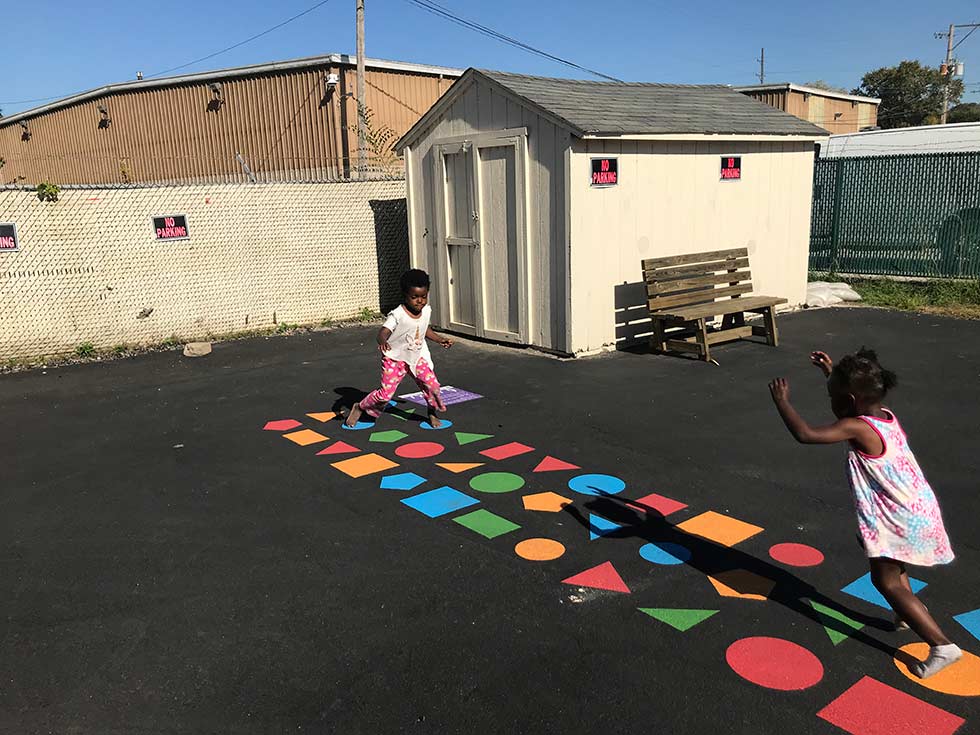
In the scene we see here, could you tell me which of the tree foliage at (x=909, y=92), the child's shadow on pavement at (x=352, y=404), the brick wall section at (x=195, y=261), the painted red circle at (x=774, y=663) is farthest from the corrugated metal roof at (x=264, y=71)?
the tree foliage at (x=909, y=92)

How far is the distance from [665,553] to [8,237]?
8582 millimetres

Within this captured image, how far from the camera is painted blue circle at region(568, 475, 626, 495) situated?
5039mm

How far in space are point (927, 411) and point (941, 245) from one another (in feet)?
26.0

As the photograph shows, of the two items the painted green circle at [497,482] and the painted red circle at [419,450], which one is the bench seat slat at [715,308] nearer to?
the painted red circle at [419,450]

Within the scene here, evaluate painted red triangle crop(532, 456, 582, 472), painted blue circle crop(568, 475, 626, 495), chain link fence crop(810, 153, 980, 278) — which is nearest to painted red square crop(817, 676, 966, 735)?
painted blue circle crop(568, 475, 626, 495)

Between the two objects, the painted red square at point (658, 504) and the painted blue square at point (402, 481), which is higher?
the painted blue square at point (402, 481)

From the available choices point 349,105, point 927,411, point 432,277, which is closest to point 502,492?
point 927,411

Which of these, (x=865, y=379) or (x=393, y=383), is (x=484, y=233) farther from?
(x=865, y=379)

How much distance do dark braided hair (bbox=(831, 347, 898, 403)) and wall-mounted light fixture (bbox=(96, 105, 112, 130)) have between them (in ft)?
92.6

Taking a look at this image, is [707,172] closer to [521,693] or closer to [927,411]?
[927,411]

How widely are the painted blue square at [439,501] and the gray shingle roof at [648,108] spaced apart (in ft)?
16.0

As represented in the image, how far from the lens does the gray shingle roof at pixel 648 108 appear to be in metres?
8.88

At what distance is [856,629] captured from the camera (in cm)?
336

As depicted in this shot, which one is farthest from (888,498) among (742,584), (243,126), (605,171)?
(243,126)
